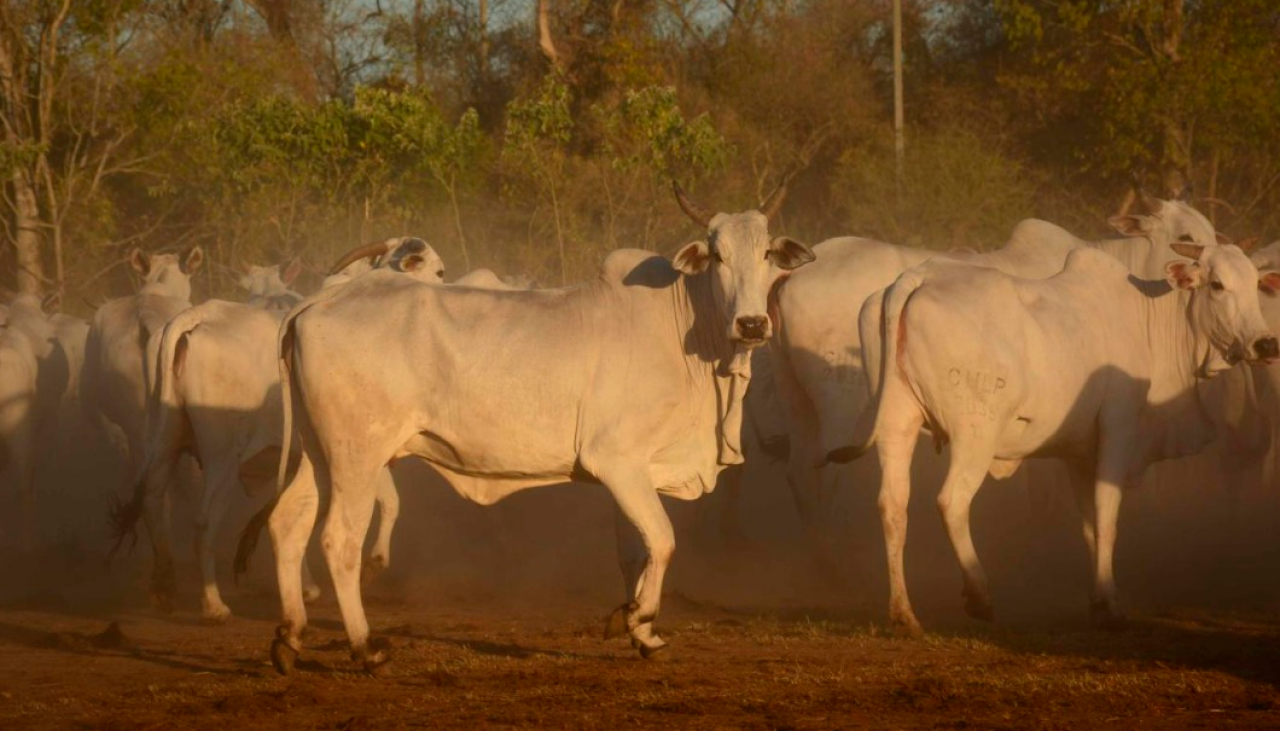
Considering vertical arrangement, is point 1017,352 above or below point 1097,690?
above

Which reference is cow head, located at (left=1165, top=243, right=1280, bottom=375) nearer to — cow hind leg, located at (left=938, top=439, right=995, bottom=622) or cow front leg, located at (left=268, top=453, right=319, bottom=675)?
cow hind leg, located at (left=938, top=439, right=995, bottom=622)

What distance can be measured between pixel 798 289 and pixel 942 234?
12.9 meters

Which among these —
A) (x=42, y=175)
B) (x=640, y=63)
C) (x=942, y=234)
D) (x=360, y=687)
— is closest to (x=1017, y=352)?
(x=360, y=687)

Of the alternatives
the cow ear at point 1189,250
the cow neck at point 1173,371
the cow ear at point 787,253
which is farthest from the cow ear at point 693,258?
the cow ear at point 1189,250

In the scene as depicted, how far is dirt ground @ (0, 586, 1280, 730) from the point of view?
6.86 m

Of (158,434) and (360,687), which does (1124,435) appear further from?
(158,434)

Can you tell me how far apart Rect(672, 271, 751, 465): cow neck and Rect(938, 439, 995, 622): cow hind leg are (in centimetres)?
115

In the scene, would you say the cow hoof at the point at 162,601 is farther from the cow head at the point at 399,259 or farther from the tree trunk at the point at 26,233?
the tree trunk at the point at 26,233

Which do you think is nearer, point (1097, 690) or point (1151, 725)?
point (1151, 725)

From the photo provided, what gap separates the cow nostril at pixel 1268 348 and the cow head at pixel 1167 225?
2.66 metres

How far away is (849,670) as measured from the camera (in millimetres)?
7797

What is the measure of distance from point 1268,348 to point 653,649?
4185mm

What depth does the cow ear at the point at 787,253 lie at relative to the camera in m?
8.52

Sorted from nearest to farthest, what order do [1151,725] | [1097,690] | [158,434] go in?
[1151,725], [1097,690], [158,434]
